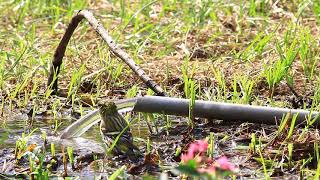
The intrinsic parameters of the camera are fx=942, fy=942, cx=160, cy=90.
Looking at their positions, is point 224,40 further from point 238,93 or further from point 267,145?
point 267,145

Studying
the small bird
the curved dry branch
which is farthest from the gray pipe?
the small bird

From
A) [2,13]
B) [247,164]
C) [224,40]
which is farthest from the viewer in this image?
[2,13]

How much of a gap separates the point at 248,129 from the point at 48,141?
2.76 ft

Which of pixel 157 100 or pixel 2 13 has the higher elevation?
pixel 2 13

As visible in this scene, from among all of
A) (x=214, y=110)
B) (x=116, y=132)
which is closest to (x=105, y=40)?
(x=214, y=110)

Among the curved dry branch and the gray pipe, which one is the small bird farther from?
the curved dry branch

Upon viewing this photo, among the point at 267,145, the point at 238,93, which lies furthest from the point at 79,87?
the point at 267,145

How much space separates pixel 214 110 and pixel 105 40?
709 mm

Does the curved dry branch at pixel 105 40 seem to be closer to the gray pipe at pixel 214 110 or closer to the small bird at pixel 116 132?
the gray pipe at pixel 214 110

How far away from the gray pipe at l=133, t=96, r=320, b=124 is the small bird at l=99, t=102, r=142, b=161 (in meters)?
Answer: 0.32

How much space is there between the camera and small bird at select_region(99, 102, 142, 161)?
11.5 feet

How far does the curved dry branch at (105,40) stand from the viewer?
4.15m

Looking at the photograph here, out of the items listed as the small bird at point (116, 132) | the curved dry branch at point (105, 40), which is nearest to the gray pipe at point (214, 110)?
the curved dry branch at point (105, 40)

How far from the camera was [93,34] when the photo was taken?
6.12m
